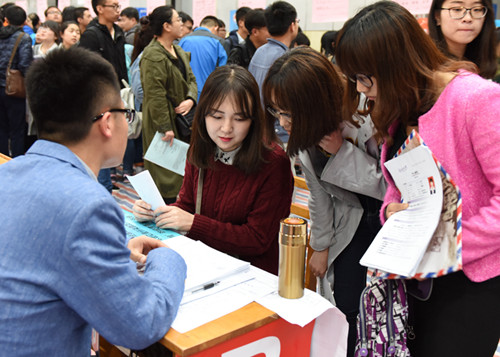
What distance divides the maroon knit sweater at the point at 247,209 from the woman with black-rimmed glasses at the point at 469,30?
85 centimetres

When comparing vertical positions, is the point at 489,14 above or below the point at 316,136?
above

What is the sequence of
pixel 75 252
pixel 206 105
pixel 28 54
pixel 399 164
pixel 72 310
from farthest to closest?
pixel 28 54 → pixel 206 105 → pixel 399 164 → pixel 72 310 → pixel 75 252

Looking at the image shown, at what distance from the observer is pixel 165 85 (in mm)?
3758

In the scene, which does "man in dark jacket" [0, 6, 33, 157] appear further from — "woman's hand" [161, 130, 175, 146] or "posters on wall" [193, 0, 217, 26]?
"posters on wall" [193, 0, 217, 26]

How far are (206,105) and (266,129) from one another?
0.24 metres

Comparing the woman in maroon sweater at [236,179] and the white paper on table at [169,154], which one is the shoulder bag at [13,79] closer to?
the white paper on table at [169,154]

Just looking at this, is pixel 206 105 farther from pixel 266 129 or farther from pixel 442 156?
pixel 442 156

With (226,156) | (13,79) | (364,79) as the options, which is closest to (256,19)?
(13,79)

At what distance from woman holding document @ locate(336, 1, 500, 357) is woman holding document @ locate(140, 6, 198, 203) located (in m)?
2.45

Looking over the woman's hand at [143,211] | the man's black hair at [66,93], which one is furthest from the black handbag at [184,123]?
the man's black hair at [66,93]

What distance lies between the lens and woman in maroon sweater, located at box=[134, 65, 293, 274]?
1.84 m

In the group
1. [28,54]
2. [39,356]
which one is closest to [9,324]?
[39,356]

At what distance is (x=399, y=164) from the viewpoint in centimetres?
131

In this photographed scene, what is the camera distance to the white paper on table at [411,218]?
117cm
